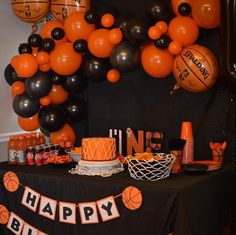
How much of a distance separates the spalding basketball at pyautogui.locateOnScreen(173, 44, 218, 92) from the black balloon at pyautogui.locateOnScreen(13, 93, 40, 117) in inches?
43.8

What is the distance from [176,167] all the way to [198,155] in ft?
1.43

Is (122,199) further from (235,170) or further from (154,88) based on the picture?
(154,88)

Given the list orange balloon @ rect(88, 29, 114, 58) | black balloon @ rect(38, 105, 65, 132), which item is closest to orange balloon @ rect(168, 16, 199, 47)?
orange balloon @ rect(88, 29, 114, 58)

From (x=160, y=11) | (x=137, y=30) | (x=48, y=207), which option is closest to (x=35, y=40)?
(x=137, y=30)

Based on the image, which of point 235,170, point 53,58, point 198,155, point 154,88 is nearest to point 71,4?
point 53,58

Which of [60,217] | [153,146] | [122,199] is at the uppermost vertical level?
[153,146]

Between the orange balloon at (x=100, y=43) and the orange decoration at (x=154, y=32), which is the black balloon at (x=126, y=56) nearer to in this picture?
the orange balloon at (x=100, y=43)

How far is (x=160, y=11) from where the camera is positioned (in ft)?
8.96

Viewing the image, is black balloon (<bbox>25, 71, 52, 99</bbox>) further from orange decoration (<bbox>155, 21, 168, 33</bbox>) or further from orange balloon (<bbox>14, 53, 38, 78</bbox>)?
orange decoration (<bbox>155, 21, 168, 33</bbox>)

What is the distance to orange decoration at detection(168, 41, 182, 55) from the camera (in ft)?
8.70

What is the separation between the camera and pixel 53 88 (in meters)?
3.28

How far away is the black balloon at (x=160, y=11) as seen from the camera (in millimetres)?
2732

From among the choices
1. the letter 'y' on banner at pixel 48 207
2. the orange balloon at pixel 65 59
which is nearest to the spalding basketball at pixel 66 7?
the orange balloon at pixel 65 59

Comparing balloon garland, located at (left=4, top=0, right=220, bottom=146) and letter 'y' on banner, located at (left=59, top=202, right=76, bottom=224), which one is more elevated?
balloon garland, located at (left=4, top=0, right=220, bottom=146)
